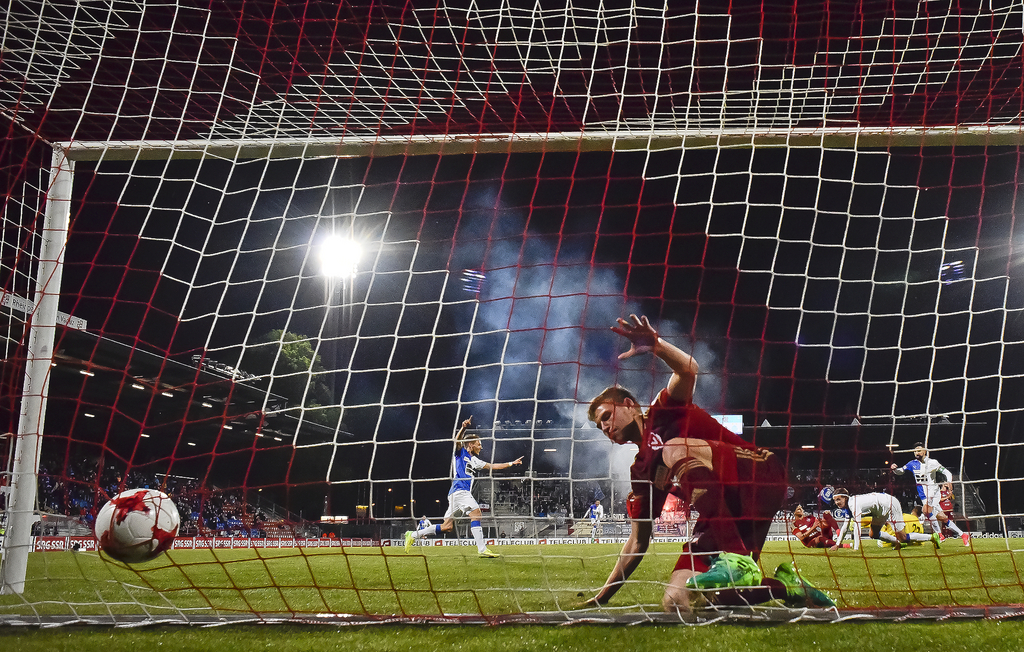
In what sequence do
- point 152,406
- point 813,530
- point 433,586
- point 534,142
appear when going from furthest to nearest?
point 152,406 < point 813,530 < point 433,586 < point 534,142

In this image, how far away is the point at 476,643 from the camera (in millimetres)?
3088

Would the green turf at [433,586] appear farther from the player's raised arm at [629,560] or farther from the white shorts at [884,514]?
the white shorts at [884,514]

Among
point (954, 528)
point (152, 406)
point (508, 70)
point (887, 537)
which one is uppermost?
point (508, 70)

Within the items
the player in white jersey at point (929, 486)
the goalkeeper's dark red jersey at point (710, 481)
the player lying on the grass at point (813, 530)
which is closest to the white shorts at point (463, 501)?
the player lying on the grass at point (813, 530)

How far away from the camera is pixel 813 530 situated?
19.6 feet

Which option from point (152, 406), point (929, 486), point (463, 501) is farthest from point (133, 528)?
point (152, 406)

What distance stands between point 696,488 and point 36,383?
4.06m

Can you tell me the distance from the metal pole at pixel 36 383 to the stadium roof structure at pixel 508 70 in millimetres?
494

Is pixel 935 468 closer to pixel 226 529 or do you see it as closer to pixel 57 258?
pixel 57 258

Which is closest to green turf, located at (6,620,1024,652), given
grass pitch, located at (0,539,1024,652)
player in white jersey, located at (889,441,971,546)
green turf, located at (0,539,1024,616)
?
grass pitch, located at (0,539,1024,652)

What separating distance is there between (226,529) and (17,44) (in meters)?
16.4

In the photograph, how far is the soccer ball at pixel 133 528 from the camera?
141 inches

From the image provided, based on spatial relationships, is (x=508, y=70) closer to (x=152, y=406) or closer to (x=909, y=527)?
(x=909, y=527)

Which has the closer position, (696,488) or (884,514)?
(696,488)
